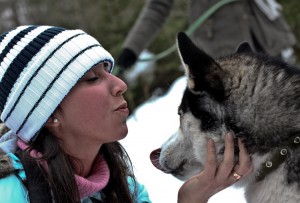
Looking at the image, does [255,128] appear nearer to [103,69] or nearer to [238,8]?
[103,69]

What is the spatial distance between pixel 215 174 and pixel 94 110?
0.60 m

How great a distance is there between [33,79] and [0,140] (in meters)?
0.39

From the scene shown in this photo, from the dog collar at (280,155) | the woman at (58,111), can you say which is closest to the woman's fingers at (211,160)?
the woman at (58,111)

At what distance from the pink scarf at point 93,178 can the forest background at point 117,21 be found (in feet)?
18.7

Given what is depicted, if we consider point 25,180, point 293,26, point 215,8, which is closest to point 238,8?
point 215,8

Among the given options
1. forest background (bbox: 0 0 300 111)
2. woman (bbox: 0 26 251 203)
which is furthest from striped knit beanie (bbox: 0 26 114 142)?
forest background (bbox: 0 0 300 111)

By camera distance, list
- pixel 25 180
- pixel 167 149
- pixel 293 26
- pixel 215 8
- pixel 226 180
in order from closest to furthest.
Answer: pixel 25 180, pixel 226 180, pixel 167 149, pixel 215 8, pixel 293 26

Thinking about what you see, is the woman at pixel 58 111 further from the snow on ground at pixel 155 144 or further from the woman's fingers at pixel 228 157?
the snow on ground at pixel 155 144

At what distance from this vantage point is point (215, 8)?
11.9 ft

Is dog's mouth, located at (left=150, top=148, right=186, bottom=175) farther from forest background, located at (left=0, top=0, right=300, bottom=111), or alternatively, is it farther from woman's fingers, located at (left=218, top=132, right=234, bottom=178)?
forest background, located at (left=0, top=0, right=300, bottom=111)

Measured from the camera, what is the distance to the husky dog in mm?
1736

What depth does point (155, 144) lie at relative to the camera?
4676 millimetres

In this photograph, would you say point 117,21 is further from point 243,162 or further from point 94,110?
point 243,162

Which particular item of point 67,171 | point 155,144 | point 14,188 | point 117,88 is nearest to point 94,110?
point 117,88
